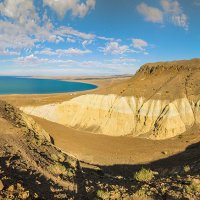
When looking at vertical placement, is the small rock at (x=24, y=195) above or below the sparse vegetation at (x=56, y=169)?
above

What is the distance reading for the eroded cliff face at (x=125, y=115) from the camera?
153ft

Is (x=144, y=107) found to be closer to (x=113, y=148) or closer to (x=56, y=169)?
(x=113, y=148)

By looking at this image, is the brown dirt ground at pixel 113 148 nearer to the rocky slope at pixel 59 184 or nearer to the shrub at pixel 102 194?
the rocky slope at pixel 59 184

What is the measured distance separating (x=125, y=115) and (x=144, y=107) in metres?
3.72

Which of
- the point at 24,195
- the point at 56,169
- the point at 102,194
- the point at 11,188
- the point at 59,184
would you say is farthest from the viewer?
the point at 56,169

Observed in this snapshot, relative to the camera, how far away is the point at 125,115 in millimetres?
51719

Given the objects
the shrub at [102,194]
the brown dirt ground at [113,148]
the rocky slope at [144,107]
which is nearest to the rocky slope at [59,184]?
the shrub at [102,194]

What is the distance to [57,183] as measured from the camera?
13492 millimetres

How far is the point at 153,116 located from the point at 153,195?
38024mm

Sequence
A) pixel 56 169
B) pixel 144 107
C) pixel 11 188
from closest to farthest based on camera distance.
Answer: pixel 11 188 → pixel 56 169 → pixel 144 107

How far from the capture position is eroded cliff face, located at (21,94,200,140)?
4650cm

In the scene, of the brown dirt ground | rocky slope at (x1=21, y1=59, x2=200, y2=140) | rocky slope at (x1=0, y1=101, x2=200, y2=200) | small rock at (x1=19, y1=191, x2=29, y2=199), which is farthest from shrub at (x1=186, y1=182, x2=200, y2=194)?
rocky slope at (x1=21, y1=59, x2=200, y2=140)

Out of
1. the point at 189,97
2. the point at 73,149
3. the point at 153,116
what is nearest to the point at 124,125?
the point at 153,116

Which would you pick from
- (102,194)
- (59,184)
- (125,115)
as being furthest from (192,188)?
(125,115)
